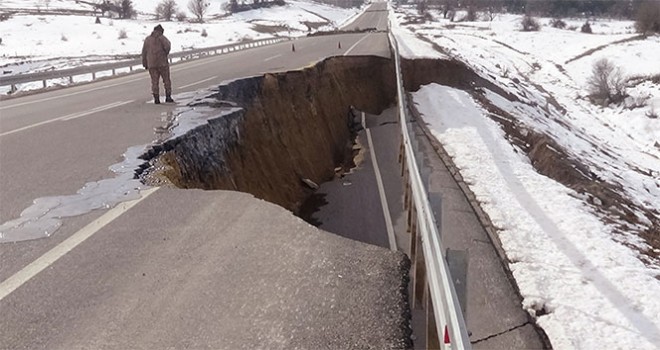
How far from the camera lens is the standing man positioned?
12.8 m

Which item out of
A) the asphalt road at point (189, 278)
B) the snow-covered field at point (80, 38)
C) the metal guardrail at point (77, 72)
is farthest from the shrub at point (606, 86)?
the asphalt road at point (189, 278)

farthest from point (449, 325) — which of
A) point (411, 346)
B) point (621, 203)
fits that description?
point (621, 203)

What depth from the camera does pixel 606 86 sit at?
1478 inches

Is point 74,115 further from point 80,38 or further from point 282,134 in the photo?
point 80,38

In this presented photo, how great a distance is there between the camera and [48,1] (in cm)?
9538

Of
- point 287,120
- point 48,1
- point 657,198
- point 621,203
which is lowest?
point 657,198

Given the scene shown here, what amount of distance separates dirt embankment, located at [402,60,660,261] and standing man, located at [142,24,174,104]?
8066 mm

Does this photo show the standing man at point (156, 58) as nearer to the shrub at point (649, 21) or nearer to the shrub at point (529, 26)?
the shrub at point (649, 21)

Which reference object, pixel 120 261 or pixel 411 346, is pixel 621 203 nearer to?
pixel 411 346

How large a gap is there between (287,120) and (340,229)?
5.24 meters

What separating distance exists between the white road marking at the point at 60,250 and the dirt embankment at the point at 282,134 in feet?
4.90

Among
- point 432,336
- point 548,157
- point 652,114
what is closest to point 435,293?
point 432,336

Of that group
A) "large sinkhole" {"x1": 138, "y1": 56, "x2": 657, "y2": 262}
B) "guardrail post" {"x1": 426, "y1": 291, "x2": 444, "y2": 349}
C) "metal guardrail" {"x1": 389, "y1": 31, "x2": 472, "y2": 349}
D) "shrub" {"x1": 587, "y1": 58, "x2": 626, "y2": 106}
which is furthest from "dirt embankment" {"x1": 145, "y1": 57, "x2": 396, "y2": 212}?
"shrub" {"x1": 587, "y1": 58, "x2": 626, "y2": 106}

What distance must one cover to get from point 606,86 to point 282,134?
29.8m
